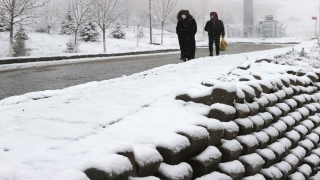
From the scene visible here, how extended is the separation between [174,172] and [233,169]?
924mm

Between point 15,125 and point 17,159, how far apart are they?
0.79 metres

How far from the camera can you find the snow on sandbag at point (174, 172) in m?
2.46

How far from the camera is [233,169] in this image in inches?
127

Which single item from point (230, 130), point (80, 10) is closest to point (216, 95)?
point (230, 130)

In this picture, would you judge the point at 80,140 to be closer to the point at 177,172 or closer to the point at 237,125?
the point at 177,172

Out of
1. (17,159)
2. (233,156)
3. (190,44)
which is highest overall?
(190,44)

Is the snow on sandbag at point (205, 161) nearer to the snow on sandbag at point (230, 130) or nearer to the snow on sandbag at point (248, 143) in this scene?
the snow on sandbag at point (230, 130)

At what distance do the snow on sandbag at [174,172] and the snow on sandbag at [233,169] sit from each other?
2.00ft

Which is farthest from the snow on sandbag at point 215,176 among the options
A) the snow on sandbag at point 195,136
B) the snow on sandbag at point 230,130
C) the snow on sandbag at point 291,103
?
the snow on sandbag at point 291,103

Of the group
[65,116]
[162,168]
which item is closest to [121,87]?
[65,116]

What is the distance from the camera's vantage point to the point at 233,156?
11.1 feet

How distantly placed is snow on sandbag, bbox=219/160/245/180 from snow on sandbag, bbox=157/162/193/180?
0.61 metres

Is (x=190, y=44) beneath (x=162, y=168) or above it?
above

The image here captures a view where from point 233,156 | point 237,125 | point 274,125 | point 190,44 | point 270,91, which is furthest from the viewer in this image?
point 190,44
